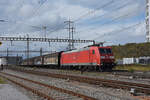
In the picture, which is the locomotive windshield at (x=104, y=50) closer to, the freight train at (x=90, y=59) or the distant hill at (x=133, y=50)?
the freight train at (x=90, y=59)

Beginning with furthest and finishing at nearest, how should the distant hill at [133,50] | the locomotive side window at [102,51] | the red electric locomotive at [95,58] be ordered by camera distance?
the distant hill at [133,50] < the locomotive side window at [102,51] < the red electric locomotive at [95,58]

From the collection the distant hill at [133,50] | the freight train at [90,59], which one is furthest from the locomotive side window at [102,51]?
the distant hill at [133,50]

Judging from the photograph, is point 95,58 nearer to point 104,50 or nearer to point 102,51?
point 102,51

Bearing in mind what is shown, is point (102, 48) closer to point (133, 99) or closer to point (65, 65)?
point (65, 65)

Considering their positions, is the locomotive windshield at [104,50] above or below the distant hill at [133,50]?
below

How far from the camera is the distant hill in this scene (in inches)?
2564

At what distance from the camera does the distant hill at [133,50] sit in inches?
2564

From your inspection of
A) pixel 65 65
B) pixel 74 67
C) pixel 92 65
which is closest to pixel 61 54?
pixel 65 65

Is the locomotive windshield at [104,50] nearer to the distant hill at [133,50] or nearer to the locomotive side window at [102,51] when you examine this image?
the locomotive side window at [102,51]

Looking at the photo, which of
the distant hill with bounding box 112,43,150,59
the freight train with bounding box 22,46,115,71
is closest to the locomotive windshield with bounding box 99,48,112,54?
the freight train with bounding box 22,46,115,71

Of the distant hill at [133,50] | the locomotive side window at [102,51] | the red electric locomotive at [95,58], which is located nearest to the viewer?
the red electric locomotive at [95,58]

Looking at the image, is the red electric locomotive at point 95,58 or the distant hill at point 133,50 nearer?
the red electric locomotive at point 95,58

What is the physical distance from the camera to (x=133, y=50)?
67875 mm

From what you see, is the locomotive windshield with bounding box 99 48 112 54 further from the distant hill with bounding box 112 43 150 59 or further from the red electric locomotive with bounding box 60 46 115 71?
the distant hill with bounding box 112 43 150 59
